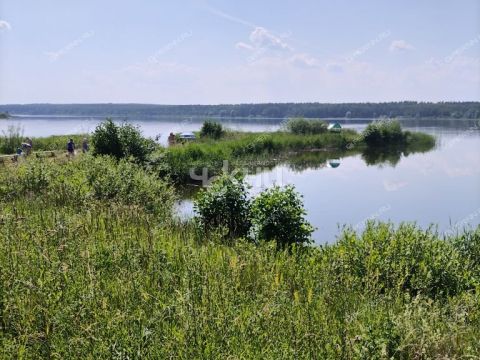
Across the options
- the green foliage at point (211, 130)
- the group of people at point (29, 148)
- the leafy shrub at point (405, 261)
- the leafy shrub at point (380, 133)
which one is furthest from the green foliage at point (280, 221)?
the leafy shrub at point (380, 133)

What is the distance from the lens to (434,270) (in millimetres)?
7043

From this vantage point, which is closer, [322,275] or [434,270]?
[322,275]

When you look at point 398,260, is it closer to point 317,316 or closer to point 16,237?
point 317,316

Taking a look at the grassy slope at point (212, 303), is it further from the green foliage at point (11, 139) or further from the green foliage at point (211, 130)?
the green foliage at point (211, 130)

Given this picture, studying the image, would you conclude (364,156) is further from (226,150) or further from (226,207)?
(226,207)

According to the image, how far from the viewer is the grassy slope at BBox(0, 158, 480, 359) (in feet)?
12.7

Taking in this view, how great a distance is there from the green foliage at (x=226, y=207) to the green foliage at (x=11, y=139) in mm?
22735

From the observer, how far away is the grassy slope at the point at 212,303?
153 inches

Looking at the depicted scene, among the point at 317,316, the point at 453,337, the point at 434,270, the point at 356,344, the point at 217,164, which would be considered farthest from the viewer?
the point at 217,164

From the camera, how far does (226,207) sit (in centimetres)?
1063

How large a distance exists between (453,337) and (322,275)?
2.03 meters

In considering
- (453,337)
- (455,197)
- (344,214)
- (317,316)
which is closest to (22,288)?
(317,316)

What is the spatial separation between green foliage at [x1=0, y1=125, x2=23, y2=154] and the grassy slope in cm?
2446

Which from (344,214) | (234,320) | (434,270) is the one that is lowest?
(344,214)
